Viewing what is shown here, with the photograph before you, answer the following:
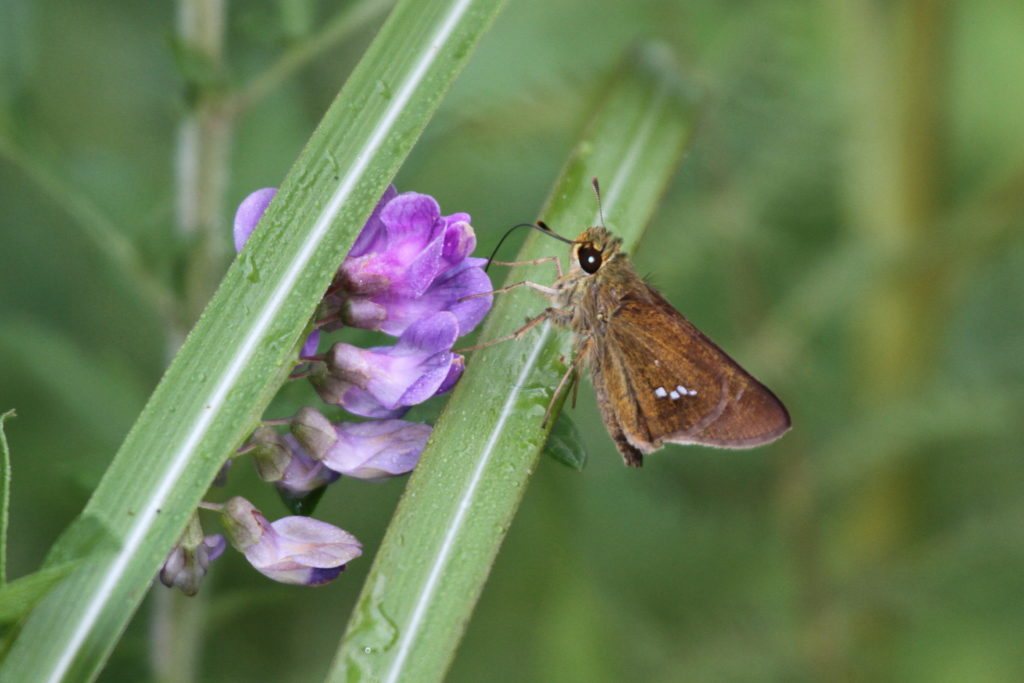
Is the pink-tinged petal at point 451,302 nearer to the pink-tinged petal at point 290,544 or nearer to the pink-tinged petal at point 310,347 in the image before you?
the pink-tinged petal at point 310,347

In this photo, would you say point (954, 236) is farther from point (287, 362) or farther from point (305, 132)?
point (287, 362)

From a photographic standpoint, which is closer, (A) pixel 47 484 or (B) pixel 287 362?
(B) pixel 287 362

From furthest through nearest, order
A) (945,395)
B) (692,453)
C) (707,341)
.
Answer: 1. (692,453)
2. (945,395)
3. (707,341)

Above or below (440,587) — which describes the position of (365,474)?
above

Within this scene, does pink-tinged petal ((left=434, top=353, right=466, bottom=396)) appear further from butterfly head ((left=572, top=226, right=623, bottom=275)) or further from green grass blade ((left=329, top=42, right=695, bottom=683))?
butterfly head ((left=572, top=226, right=623, bottom=275))

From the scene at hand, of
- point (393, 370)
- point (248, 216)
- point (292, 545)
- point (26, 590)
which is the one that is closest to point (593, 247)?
point (393, 370)

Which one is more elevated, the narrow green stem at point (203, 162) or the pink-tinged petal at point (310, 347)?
the narrow green stem at point (203, 162)

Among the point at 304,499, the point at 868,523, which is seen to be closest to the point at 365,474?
the point at 304,499

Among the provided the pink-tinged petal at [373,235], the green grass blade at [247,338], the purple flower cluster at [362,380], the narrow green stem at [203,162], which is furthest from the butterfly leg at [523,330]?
the narrow green stem at [203,162]
